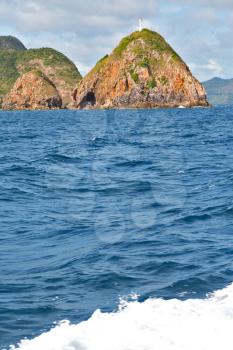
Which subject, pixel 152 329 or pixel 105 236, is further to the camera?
pixel 105 236

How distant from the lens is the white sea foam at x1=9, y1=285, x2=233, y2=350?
9.52m

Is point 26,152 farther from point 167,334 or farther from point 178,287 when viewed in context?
point 167,334

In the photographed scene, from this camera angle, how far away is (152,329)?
33.5ft

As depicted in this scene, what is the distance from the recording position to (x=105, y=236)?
18.6 m

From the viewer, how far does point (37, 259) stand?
15.9 meters

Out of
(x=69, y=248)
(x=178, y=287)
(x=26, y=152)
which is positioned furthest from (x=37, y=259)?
(x=26, y=152)

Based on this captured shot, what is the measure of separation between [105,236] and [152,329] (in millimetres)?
8538

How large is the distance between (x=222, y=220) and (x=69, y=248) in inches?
267

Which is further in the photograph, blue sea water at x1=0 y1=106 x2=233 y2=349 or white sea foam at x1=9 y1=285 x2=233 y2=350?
blue sea water at x1=0 y1=106 x2=233 y2=349

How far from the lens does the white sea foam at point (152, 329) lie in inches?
375

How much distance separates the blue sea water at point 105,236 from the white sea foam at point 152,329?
0.54 m

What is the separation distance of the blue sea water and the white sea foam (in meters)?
0.54

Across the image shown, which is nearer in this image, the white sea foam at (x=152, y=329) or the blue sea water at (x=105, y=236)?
the white sea foam at (x=152, y=329)

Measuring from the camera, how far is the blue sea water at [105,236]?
1258 cm
